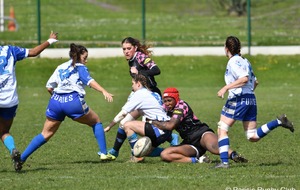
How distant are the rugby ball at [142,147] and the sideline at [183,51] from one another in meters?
17.2

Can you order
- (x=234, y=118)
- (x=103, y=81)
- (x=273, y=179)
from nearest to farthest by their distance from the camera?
(x=273, y=179)
(x=234, y=118)
(x=103, y=81)

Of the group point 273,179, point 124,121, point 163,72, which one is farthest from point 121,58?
point 273,179

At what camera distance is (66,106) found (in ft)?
37.6

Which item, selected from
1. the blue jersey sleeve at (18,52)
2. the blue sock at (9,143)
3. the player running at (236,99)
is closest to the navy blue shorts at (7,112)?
the blue sock at (9,143)

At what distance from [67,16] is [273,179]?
80.4ft

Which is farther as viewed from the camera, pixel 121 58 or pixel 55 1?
pixel 55 1

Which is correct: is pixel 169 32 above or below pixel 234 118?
below

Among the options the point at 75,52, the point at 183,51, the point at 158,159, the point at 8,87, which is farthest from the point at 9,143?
the point at 183,51

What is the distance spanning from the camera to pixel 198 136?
38.4 ft

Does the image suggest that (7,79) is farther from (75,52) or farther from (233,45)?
(233,45)

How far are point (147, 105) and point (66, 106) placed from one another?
1092mm

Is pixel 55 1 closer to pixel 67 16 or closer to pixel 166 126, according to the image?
pixel 67 16

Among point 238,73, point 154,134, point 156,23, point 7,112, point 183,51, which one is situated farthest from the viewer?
point 156,23

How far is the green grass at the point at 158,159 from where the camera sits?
9.82m
